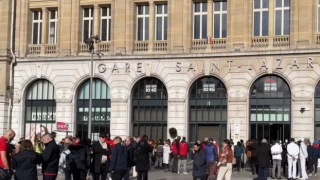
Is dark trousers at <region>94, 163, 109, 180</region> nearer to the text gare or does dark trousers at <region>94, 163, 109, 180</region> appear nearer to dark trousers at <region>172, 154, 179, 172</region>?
dark trousers at <region>172, 154, 179, 172</region>

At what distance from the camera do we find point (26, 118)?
4366 centimetres

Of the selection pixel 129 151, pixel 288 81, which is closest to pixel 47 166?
pixel 129 151

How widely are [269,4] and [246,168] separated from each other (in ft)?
37.3

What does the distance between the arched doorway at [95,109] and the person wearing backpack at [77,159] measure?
914 inches

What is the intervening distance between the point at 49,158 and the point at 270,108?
25.6 m

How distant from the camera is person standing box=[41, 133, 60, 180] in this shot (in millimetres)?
14969

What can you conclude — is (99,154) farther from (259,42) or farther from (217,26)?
(217,26)

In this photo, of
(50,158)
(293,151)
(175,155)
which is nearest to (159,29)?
(175,155)

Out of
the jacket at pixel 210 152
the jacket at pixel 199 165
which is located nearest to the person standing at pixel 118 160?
the jacket at pixel 199 165

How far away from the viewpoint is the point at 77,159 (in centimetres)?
1825

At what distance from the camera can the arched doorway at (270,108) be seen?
38.2 metres

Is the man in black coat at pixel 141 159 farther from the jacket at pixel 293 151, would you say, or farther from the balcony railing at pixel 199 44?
the balcony railing at pixel 199 44

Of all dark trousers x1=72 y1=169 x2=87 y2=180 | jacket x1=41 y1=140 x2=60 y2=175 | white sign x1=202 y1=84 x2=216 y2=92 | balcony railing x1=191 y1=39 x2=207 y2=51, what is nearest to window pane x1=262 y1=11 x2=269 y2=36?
balcony railing x1=191 y1=39 x2=207 y2=51

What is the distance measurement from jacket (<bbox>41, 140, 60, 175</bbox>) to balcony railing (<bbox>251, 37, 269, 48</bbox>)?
84.6 ft
